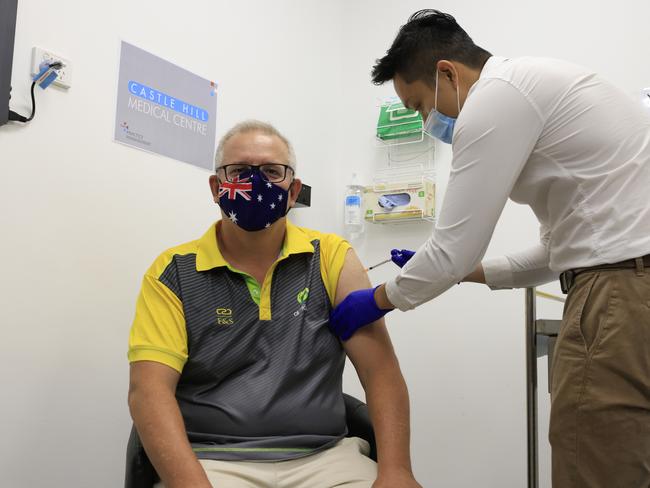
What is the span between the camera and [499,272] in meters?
1.68

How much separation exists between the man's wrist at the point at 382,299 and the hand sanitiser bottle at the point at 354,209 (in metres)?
1.40

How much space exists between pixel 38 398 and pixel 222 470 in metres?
0.71

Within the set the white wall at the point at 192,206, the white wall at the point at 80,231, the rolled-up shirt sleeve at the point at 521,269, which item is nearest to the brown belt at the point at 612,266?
the rolled-up shirt sleeve at the point at 521,269

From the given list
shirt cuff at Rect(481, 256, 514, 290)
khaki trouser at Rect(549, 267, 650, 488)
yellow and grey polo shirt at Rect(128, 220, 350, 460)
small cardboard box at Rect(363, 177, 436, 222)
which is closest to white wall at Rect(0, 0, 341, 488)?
yellow and grey polo shirt at Rect(128, 220, 350, 460)

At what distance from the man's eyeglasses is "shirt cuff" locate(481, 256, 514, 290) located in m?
0.63

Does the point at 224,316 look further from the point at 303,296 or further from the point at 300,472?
the point at 300,472

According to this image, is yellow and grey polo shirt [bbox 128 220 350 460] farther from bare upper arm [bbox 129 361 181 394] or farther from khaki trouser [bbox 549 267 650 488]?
khaki trouser [bbox 549 267 650 488]

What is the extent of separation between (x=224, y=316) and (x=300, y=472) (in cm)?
39

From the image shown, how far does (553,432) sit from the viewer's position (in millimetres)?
1200

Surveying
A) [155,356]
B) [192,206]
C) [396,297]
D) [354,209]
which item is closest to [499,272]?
[396,297]

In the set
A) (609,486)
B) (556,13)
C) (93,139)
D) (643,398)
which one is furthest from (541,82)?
(556,13)

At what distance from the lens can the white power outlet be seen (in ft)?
5.51

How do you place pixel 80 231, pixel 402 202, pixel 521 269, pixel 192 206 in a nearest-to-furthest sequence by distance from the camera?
pixel 521 269
pixel 80 231
pixel 192 206
pixel 402 202

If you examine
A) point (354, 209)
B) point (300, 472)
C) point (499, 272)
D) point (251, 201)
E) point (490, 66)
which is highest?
point (490, 66)
